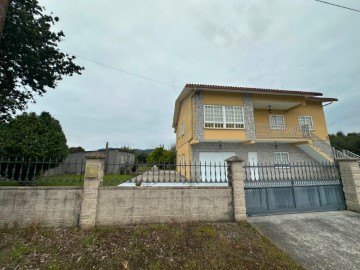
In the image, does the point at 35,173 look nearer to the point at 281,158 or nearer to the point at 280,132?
the point at 280,132

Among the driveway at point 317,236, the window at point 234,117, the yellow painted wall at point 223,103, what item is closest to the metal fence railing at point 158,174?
the driveway at point 317,236

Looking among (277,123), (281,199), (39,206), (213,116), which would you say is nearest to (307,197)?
(281,199)

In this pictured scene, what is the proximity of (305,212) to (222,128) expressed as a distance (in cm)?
751

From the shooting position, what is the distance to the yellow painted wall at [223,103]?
12719 millimetres

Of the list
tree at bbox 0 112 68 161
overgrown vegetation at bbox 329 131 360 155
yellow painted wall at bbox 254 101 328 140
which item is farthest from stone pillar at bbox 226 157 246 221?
overgrown vegetation at bbox 329 131 360 155

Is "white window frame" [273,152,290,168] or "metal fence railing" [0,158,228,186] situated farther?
"white window frame" [273,152,290,168]

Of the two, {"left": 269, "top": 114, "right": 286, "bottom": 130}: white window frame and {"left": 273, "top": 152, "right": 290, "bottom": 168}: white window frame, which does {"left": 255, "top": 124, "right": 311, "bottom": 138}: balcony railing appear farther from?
{"left": 273, "top": 152, "right": 290, "bottom": 168}: white window frame

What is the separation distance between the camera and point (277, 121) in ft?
53.0

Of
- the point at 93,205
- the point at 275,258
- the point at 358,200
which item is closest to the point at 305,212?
the point at 358,200

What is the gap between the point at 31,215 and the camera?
4.62 meters

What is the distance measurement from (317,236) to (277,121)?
43.4ft

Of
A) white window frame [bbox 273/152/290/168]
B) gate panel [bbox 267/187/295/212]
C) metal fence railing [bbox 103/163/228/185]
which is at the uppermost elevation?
white window frame [bbox 273/152/290/168]

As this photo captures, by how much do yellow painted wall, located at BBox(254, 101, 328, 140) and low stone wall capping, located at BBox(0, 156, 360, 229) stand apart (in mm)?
12115

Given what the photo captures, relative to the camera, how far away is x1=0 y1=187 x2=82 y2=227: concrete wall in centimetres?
460
